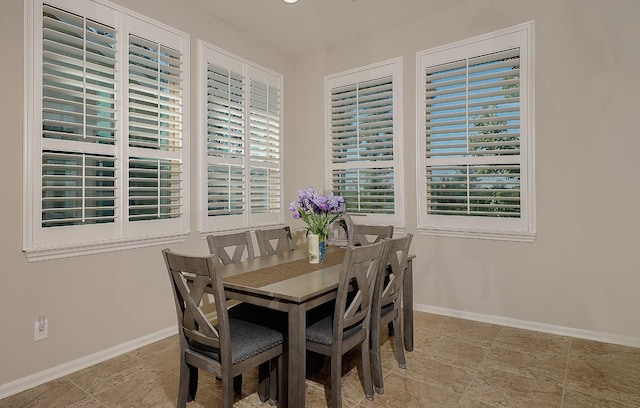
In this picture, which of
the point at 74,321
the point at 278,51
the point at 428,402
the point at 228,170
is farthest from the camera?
the point at 278,51

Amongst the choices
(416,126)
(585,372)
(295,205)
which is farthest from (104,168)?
(585,372)

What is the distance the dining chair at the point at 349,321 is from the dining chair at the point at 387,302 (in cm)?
9

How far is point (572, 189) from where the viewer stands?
317 centimetres

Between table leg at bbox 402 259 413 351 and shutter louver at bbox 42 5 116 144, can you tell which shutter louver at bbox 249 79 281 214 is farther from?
table leg at bbox 402 259 413 351

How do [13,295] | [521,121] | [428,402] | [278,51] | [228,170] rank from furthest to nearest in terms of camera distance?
1. [278,51]
2. [228,170]
3. [521,121]
4. [13,295]
5. [428,402]

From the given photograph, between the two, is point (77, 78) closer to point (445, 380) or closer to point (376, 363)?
point (376, 363)

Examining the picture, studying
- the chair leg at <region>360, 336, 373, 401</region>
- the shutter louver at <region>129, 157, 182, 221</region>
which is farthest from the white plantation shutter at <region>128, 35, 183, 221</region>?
the chair leg at <region>360, 336, 373, 401</region>

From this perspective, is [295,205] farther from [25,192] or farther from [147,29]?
[147,29]

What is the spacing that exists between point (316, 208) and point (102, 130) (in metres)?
1.74

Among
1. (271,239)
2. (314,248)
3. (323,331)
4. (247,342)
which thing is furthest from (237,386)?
(271,239)

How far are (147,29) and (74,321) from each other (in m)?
2.39

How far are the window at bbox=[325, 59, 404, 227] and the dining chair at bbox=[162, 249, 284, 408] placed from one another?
7.89ft

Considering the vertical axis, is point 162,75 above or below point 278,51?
below

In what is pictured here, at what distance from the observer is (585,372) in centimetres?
257
